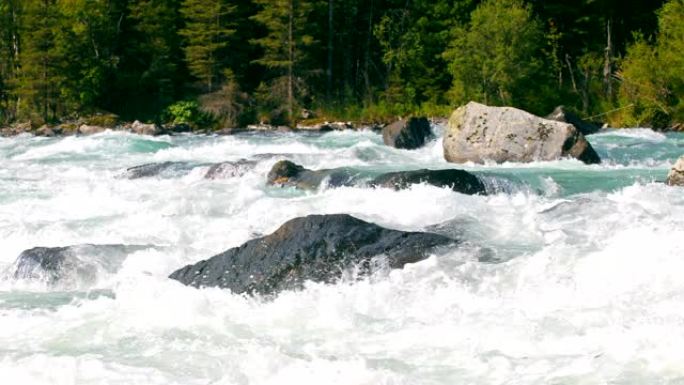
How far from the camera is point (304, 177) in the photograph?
1766 centimetres

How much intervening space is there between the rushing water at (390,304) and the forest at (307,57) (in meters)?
20.4

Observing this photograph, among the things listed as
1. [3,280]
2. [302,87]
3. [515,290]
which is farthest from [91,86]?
[515,290]

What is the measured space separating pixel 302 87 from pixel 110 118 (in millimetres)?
8896

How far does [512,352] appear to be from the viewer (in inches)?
292

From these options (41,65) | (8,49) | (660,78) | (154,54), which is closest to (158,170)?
(660,78)

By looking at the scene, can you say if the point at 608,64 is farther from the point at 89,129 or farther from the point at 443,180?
the point at 443,180

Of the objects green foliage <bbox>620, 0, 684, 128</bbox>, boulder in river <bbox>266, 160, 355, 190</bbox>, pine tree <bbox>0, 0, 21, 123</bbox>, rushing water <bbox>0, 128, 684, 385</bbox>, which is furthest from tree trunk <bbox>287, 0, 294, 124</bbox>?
rushing water <bbox>0, 128, 684, 385</bbox>

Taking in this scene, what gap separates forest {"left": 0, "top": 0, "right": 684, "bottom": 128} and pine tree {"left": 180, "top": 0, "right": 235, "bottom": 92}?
0.25 ft

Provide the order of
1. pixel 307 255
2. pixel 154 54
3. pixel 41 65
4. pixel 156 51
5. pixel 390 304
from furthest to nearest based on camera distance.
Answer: pixel 154 54 < pixel 156 51 < pixel 41 65 < pixel 307 255 < pixel 390 304

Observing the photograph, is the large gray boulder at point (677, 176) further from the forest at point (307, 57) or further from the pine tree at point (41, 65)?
the pine tree at point (41, 65)

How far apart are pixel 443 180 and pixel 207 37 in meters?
29.3

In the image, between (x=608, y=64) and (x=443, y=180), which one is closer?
(x=443, y=180)

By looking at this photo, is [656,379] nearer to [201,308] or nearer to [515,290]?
[515,290]

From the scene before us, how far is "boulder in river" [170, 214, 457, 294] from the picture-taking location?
373 inches
